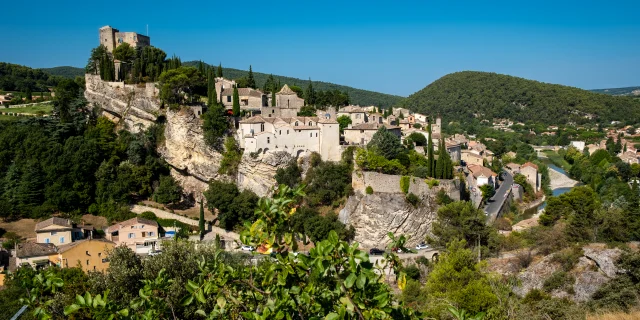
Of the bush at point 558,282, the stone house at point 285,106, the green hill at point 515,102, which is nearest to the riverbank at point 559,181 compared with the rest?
the stone house at point 285,106

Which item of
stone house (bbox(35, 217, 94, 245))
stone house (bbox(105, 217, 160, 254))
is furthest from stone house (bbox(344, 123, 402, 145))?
stone house (bbox(35, 217, 94, 245))

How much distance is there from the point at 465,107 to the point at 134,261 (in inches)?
5032

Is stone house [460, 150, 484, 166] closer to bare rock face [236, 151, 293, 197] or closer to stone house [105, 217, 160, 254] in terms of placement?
bare rock face [236, 151, 293, 197]

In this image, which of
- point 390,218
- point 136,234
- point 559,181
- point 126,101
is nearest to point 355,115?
point 390,218

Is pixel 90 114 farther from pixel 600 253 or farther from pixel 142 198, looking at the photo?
pixel 600 253

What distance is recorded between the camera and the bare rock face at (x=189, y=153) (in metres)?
38.4

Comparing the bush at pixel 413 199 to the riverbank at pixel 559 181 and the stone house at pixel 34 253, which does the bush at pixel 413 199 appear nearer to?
the stone house at pixel 34 253

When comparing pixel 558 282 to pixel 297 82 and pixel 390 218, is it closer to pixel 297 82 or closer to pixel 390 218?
pixel 390 218

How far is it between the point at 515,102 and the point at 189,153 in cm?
11569

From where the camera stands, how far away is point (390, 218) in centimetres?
3225

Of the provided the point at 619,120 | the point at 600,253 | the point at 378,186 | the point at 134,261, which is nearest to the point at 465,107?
the point at 619,120

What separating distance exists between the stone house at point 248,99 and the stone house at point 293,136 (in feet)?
20.6

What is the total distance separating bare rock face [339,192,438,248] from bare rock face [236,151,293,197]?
6.99 meters

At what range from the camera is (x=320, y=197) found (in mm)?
33969
